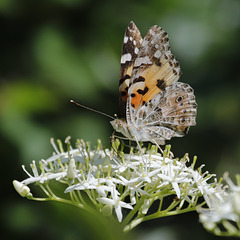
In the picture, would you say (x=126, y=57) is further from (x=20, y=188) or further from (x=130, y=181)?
(x=20, y=188)

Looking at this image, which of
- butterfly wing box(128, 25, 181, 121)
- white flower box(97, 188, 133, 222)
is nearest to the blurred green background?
butterfly wing box(128, 25, 181, 121)

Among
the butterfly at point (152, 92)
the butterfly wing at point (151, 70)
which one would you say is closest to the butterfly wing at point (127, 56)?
the butterfly at point (152, 92)

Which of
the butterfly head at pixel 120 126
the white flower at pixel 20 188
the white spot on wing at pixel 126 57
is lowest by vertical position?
the white flower at pixel 20 188

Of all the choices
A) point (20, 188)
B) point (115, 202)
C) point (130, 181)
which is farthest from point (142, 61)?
point (20, 188)

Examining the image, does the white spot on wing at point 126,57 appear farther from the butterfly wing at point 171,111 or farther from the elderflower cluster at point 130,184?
the elderflower cluster at point 130,184

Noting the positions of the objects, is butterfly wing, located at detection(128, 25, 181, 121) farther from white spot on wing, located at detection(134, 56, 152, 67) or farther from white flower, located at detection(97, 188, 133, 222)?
white flower, located at detection(97, 188, 133, 222)

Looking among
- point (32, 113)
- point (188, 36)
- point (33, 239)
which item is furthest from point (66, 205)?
Result: point (188, 36)
